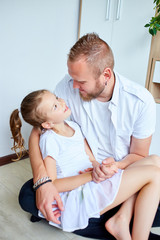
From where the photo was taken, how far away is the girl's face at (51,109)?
1.21 meters

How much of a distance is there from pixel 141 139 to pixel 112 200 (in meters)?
0.39

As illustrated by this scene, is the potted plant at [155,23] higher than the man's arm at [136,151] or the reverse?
higher

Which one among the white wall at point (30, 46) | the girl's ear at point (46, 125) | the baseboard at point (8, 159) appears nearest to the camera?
the girl's ear at point (46, 125)

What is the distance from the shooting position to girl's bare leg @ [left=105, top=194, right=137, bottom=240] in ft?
3.43

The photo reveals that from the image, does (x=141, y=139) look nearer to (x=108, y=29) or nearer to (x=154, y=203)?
(x=154, y=203)

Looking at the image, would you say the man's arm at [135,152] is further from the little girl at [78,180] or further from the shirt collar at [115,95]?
the shirt collar at [115,95]

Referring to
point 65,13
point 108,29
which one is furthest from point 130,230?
point 65,13

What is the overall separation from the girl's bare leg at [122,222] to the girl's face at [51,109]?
22.3 inches

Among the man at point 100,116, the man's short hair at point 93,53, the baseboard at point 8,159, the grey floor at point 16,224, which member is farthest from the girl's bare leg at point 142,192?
the baseboard at point 8,159

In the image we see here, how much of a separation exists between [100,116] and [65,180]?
44 centimetres

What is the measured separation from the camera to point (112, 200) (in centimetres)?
105

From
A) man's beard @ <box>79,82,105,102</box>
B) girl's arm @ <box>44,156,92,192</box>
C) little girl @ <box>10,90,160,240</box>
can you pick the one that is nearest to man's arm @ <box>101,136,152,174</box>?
little girl @ <box>10,90,160,240</box>

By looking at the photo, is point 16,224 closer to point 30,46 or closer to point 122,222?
point 122,222

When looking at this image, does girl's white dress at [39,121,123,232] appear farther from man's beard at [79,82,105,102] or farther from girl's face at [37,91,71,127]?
man's beard at [79,82,105,102]
